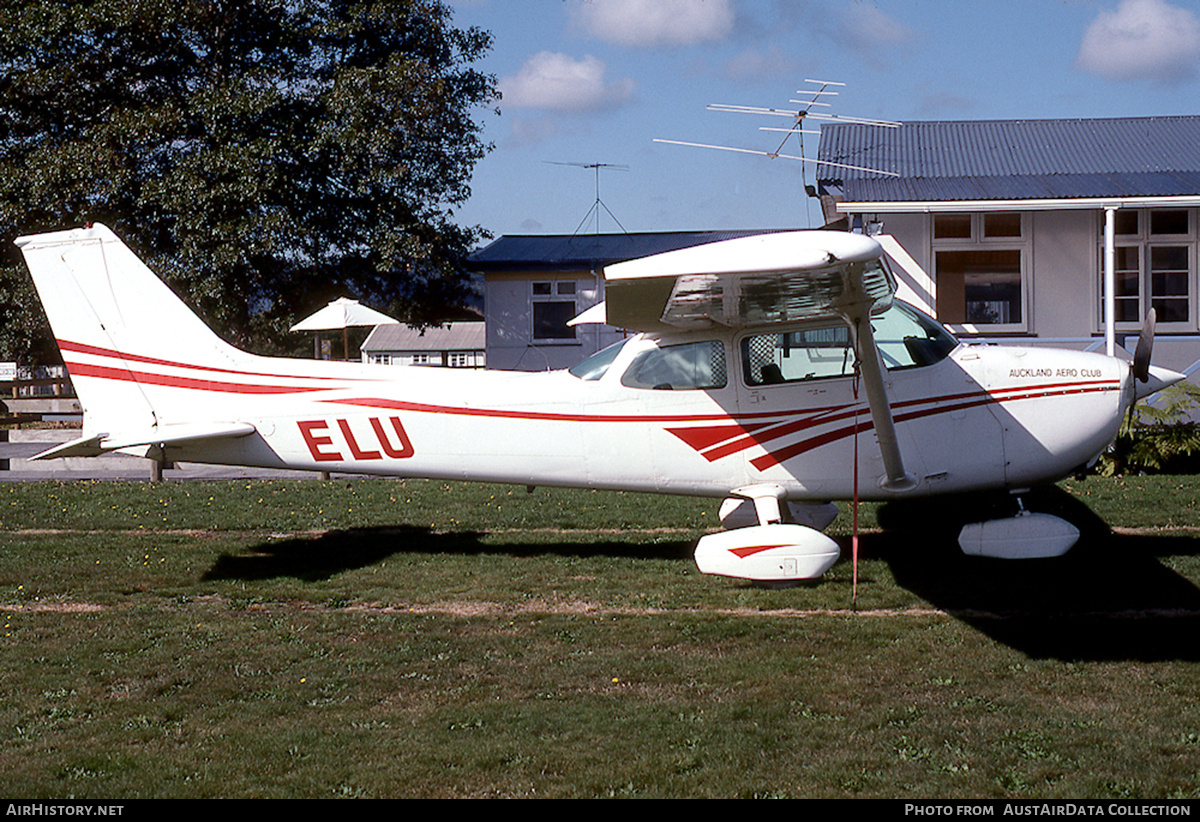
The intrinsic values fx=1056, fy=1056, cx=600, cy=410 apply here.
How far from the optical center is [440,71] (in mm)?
22281

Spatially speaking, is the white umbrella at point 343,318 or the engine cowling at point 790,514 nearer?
the engine cowling at point 790,514

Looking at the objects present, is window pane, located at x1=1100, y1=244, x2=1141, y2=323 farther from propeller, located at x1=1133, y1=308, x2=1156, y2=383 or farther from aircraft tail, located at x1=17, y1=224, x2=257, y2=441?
aircraft tail, located at x1=17, y1=224, x2=257, y2=441

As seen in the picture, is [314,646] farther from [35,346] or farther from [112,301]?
[35,346]

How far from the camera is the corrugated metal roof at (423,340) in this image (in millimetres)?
67875

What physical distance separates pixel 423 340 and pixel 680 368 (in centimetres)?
6552

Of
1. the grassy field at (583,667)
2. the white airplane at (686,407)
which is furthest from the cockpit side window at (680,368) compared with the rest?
the grassy field at (583,667)

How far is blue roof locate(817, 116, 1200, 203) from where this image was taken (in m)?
15.5

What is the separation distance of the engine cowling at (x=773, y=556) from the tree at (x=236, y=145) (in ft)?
47.7

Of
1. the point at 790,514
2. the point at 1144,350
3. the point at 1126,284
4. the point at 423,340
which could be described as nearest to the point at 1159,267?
the point at 1126,284

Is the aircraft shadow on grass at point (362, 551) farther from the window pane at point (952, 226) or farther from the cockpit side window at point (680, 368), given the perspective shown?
the window pane at point (952, 226)

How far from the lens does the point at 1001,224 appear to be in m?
16.4

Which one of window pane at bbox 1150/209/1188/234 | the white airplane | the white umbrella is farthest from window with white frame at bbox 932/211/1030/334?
the white umbrella

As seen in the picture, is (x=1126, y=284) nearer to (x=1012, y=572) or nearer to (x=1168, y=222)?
(x=1168, y=222)

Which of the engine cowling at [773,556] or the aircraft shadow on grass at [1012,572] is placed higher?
the engine cowling at [773,556]
